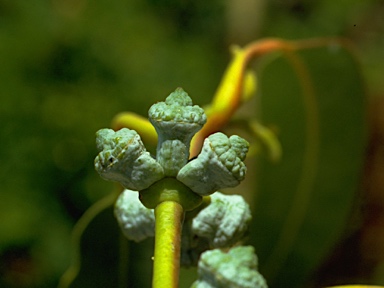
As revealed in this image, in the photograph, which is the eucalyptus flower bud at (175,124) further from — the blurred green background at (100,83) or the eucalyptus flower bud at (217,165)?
the blurred green background at (100,83)

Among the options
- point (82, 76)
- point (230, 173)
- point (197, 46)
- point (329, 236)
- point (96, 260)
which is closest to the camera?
point (230, 173)

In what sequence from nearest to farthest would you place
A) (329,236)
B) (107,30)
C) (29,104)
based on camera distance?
(329,236) → (29,104) → (107,30)

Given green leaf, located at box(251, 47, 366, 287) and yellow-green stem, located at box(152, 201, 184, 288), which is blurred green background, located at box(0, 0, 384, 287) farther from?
yellow-green stem, located at box(152, 201, 184, 288)

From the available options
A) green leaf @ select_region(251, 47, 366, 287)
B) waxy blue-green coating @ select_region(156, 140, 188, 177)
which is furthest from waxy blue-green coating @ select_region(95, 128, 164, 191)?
green leaf @ select_region(251, 47, 366, 287)

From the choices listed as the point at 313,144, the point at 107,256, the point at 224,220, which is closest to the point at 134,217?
the point at 224,220

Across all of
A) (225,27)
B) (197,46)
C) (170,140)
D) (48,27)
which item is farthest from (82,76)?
(170,140)

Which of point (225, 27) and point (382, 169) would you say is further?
point (225, 27)

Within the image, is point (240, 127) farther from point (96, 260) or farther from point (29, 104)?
point (29, 104)
